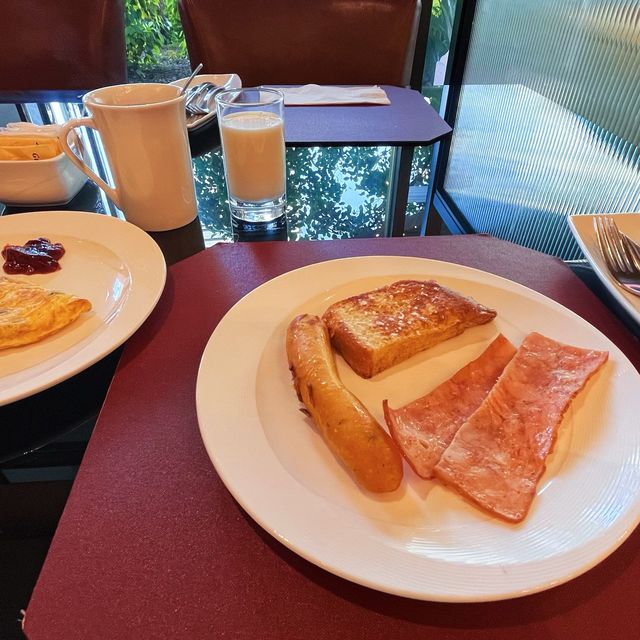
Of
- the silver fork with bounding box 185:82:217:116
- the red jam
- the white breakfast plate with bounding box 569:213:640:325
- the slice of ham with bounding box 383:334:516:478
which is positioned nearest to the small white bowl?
the red jam

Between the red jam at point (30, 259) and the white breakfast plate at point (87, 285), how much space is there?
1cm

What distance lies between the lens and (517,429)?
23.1 inches

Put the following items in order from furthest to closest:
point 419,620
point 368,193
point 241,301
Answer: point 368,193, point 241,301, point 419,620

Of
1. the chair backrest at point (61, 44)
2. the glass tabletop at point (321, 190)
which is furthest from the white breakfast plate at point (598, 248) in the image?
the chair backrest at point (61, 44)

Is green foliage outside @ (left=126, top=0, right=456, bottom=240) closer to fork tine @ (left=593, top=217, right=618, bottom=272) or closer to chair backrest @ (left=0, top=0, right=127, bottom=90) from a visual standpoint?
fork tine @ (left=593, top=217, right=618, bottom=272)

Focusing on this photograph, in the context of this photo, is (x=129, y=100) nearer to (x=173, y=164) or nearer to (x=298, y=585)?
(x=173, y=164)

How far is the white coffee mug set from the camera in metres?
0.90

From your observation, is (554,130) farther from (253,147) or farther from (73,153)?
(73,153)

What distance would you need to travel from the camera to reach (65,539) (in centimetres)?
51

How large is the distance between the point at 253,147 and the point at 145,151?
208mm

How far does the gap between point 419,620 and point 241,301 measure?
50 cm

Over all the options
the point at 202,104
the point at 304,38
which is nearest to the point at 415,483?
the point at 202,104

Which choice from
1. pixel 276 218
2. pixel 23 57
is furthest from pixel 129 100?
pixel 23 57

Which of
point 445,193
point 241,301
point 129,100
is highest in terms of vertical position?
point 129,100
